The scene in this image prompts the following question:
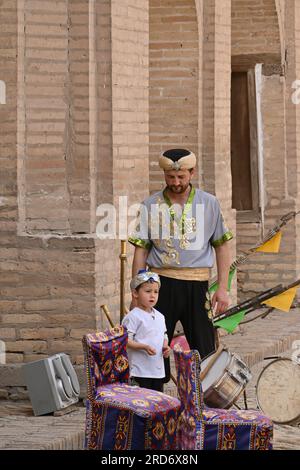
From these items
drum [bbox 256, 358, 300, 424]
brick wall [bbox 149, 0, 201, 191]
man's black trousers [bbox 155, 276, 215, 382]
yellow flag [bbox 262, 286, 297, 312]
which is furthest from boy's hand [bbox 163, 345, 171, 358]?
brick wall [bbox 149, 0, 201, 191]

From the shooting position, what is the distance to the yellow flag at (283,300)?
44.6 ft

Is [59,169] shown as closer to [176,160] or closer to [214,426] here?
[176,160]

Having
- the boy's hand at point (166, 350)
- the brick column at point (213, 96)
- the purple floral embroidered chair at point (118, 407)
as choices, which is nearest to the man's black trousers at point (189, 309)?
the boy's hand at point (166, 350)

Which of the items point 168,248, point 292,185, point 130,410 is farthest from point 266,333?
point 130,410

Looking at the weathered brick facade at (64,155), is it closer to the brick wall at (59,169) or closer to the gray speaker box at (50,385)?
the brick wall at (59,169)

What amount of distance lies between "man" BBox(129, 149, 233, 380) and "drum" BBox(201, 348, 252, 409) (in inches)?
33.8

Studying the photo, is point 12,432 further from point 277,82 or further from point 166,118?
point 277,82

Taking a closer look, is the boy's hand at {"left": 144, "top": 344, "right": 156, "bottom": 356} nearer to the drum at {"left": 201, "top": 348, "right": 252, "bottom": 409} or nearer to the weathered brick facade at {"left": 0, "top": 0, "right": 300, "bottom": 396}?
the drum at {"left": 201, "top": 348, "right": 252, "bottom": 409}

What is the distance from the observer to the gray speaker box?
44.7ft

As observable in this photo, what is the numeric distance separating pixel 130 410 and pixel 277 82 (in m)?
11.7

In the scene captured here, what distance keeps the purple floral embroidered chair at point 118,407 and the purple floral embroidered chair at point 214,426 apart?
0.24 metres

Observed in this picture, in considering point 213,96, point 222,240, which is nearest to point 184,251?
point 222,240

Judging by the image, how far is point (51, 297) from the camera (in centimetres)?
1436

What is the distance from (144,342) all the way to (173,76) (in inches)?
267
